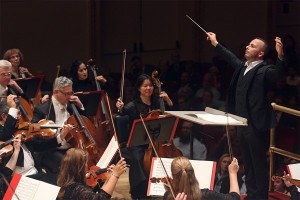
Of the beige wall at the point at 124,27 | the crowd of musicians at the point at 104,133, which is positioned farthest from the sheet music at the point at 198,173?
the beige wall at the point at 124,27

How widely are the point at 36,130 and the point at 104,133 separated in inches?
28.1

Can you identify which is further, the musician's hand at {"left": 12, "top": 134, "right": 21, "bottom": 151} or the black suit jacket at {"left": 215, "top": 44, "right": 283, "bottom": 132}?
the black suit jacket at {"left": 215, "top": 44, "right": 283, "bottom": 132}

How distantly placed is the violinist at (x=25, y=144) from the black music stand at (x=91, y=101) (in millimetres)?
481

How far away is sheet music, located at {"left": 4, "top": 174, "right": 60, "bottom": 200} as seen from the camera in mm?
4621

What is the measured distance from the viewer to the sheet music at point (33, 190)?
182 inches

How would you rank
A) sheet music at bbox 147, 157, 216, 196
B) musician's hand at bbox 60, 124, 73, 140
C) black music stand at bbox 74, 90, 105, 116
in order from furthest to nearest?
black music stand at bbox 74, 90, 105, 116, musician's hand at bbox 60, 124, 73, 140, sheet music at bbox 147, 157, 216, 196

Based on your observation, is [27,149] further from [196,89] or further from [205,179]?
[196,89]

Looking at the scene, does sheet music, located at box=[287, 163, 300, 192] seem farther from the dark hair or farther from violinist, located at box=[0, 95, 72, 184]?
the dark hair

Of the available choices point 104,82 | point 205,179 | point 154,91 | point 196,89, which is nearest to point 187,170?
point 205,179

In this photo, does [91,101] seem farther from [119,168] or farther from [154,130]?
[119,168]

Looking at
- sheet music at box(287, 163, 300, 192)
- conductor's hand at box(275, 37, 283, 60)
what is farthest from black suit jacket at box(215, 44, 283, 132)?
sheet music at box(287, 163, 300, 192)

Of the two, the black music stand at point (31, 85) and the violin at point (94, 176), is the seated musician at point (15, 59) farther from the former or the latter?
the violin at point (94, 176)

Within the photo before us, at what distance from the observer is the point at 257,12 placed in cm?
933

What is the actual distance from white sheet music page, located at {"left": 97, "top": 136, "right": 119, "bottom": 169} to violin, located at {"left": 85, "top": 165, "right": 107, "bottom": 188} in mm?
44
